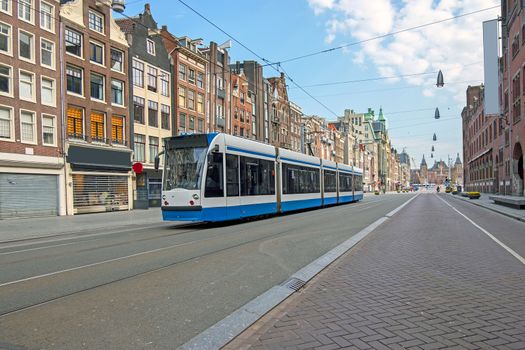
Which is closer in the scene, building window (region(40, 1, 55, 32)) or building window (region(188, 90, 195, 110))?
building window (region(40, 1, 55, 32))

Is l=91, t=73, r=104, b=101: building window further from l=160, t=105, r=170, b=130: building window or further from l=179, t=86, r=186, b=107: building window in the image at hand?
l=179, t=86, r=186, b=107: building window

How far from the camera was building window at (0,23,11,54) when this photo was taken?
23.5 metres

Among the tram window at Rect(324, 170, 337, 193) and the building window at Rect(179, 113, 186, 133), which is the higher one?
the building window at Rect(179, 113, 186, 133)

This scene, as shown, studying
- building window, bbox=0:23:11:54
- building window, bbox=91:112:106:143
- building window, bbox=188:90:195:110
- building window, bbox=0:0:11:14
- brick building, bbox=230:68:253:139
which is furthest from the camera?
brick building, bbox=230:68:253:139

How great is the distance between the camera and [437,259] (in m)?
8.53

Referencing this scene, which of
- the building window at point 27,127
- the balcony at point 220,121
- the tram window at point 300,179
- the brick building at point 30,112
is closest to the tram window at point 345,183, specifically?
the tram window at point 300,179

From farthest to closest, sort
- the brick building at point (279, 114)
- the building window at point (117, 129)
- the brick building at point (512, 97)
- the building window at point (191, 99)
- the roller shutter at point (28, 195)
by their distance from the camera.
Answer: the brick building at point (279, 114) → the building window at point (191, 99) → the brick building at point (512, 97) → the building window at point (117, 129) → the roller shutter at point (28, 195)

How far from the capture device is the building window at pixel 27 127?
2453 centimetres

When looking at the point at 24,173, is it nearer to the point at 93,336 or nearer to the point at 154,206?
the point at 154,206

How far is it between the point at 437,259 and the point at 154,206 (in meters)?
29.7

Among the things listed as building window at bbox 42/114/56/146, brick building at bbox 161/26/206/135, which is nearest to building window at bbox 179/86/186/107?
brick building at bbox 161/26/206/135

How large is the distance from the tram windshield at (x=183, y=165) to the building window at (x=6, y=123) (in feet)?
42.6

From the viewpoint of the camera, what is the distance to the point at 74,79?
28.3m

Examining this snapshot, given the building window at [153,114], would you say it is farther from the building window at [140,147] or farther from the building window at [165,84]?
the building window at [140,147]
